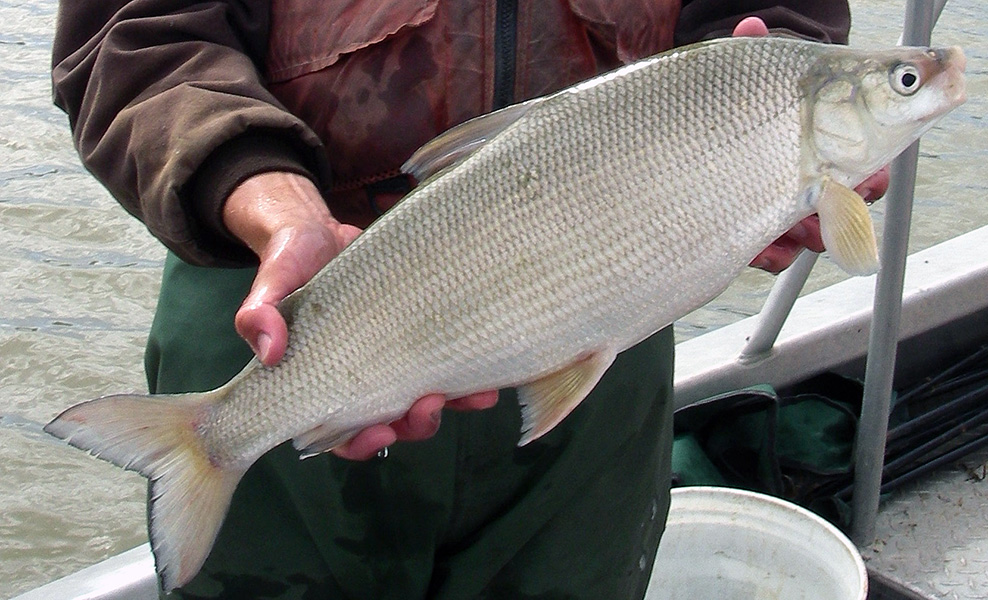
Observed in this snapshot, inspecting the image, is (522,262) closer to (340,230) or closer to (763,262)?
(340,230)

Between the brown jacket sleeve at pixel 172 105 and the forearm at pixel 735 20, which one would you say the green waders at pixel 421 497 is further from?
the forearm at pixel 735 20

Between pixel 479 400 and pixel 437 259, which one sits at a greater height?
pixel 437 259

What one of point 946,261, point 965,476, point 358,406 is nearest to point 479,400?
point 358,406

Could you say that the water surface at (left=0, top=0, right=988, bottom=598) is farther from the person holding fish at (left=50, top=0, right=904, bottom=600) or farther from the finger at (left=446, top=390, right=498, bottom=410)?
the finger at (left=446, top=390, right=498, bottom=410)

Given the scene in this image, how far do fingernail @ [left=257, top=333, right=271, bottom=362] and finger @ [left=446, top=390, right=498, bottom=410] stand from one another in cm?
25

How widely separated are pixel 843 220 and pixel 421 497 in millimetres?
705

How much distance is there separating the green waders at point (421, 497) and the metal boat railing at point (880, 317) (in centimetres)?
87

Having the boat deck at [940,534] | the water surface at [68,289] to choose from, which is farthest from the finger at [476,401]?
the water surface at [68,289]

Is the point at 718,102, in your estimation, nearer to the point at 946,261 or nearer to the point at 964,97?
the point at 964,97

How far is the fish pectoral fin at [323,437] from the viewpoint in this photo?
4.70 feet

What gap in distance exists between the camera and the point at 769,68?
1.46 metres

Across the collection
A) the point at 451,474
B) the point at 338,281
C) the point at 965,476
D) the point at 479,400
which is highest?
the point at 338,281

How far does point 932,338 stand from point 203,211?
2.31 meters

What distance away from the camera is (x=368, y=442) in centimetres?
146
